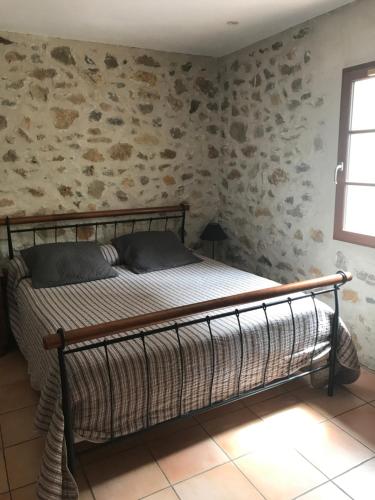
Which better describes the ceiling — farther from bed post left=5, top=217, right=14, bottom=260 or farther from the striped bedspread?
the striped bedspread

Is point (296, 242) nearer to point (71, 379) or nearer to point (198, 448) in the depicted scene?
point (198, 448)

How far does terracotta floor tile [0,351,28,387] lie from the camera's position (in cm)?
285

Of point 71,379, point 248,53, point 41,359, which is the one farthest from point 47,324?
point 248,53

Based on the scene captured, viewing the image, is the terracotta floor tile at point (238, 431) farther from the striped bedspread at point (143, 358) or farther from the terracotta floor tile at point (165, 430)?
the striped bedspread at point (143, 358)

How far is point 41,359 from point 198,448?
0.98m

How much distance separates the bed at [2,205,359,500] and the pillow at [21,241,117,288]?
84 mm

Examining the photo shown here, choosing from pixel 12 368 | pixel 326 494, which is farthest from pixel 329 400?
pixel 12 368

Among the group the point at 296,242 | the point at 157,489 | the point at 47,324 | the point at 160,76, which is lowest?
the point at 157,489

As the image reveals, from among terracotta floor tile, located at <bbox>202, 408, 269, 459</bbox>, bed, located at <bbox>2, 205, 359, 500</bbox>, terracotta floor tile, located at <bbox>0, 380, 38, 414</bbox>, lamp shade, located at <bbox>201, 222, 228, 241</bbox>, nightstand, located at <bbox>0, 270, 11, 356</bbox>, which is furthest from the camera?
lamp shade, located at <bbox>201, 222, 228, 241</bbox>

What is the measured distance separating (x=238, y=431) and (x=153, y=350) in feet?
2.52

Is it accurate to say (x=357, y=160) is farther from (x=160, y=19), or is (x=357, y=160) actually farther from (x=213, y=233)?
(x=160, y=19)

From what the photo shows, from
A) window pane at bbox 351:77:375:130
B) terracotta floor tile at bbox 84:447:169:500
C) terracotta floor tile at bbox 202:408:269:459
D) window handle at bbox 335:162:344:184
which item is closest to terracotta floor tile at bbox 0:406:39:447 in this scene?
terracotta floor tile at bbox 84:447:169:500

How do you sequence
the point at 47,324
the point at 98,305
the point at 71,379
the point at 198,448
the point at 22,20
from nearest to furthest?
the point at 71,379
the point at 198,448
the point at 47,324
the point at 98,305
the point at 22,20

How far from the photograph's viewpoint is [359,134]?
2797mm
